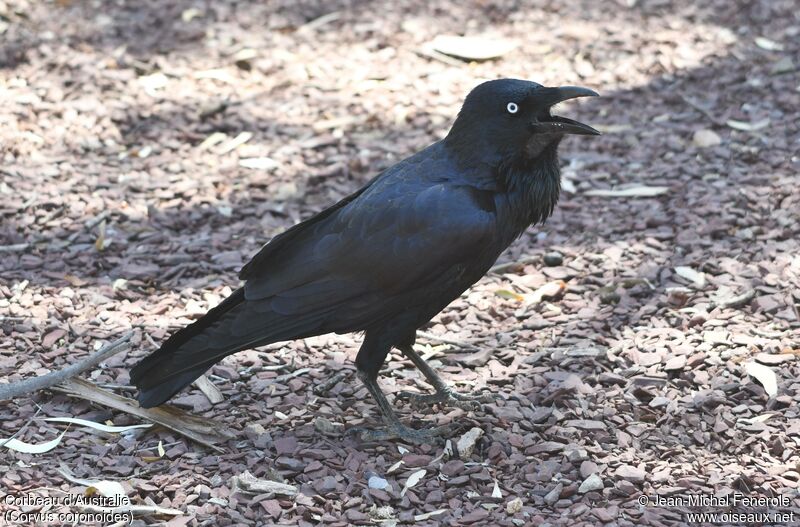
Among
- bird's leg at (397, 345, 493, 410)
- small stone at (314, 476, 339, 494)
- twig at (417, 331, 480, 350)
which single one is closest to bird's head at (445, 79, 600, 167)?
bird's leg at (397, 345, 493, 410)

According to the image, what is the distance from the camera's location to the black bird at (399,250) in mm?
4438

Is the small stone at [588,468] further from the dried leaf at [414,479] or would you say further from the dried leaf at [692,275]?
the dried leaf at [692,275]

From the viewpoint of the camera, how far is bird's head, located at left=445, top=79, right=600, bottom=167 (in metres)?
4.59

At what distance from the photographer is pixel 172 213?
6.51m

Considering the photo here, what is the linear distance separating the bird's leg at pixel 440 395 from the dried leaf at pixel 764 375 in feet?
3.86

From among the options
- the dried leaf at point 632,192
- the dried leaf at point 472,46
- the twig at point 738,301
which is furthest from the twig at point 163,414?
the dried leaf at point 472,46

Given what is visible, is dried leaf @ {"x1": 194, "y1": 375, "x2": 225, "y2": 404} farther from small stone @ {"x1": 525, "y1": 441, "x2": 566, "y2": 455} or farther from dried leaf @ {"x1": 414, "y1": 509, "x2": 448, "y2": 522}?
small stone @ {"x1": 525, "y1": 441, "x2": 566, "y2": 455}

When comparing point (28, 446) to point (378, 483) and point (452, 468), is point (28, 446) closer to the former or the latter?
point (378, 483)

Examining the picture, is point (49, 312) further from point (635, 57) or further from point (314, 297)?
point (635, 57)

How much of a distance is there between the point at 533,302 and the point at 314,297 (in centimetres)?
151

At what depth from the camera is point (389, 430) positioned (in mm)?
4625

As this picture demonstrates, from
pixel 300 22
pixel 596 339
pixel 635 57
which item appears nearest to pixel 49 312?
pixel 596 339

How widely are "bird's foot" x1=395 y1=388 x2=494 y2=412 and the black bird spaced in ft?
0.73

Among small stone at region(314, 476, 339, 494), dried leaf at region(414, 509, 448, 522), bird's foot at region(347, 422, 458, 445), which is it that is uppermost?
dried leaf at region(414, 509, 448, 522)
